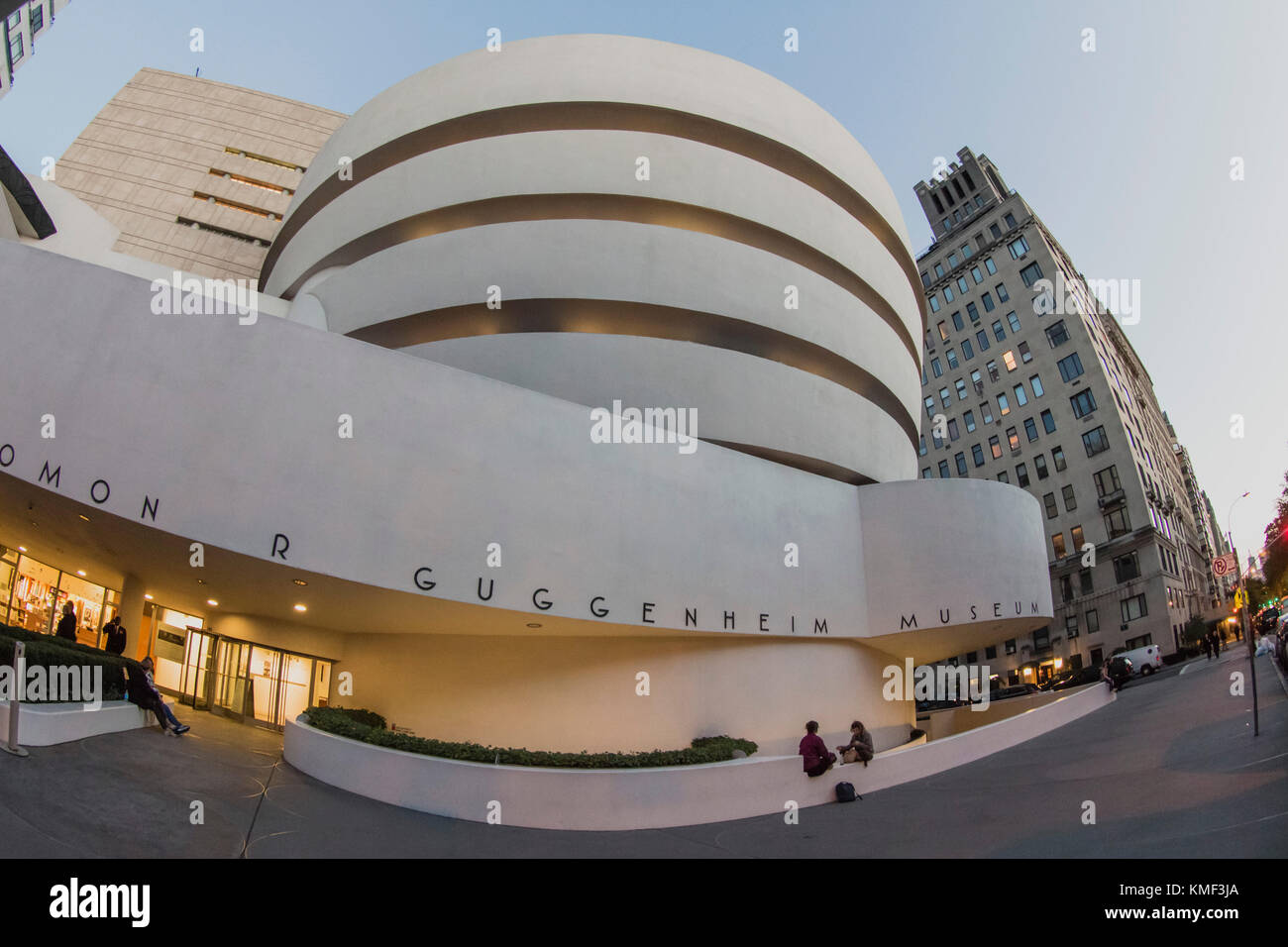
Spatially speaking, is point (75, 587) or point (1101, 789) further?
point (75, 587)

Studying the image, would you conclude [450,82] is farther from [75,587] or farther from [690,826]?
[690,826]

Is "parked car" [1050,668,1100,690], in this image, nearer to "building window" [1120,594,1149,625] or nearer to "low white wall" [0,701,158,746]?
"building window" [1120,594,1149,625]

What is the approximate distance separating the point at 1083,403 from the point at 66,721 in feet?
179

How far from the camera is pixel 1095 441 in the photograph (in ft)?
148

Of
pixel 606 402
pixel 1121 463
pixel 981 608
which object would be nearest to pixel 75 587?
pixel 606 402

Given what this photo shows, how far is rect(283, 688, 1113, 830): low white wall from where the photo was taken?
993cm

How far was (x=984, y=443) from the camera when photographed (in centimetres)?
5262

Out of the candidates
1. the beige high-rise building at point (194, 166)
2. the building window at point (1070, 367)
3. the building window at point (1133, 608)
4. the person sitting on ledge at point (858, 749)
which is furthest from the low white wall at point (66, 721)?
the building window at point (1070, 367)

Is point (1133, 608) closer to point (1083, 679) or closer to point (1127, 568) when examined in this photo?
point (1127, 568)

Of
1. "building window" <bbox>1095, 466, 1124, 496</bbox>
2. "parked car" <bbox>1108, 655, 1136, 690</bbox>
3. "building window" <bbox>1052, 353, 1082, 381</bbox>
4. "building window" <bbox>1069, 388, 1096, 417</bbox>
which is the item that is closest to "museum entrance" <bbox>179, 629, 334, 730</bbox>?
"parked car" <bbox>1108, 655, 1136, 690</bbox>

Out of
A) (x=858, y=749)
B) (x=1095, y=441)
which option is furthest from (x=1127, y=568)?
(x=858, y=749)

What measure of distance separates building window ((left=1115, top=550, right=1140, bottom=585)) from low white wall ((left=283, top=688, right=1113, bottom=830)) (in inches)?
1573

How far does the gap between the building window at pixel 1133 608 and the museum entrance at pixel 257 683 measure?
4519 centimetres
